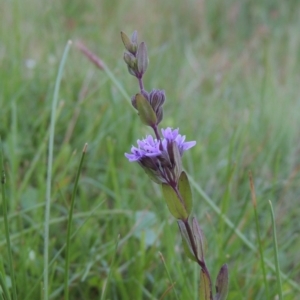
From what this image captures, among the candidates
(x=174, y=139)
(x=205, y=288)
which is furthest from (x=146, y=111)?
(x=205, y=288)

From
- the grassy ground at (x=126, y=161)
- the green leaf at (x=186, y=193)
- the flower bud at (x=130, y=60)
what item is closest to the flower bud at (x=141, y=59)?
the flower bud at (x=130, y=60)

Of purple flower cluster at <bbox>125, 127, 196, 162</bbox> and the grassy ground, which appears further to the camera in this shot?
the grassy ground

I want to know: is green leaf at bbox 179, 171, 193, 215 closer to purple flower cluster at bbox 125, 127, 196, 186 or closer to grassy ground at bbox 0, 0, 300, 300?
purple flower cluster at bbox 125, 127, 196, 186

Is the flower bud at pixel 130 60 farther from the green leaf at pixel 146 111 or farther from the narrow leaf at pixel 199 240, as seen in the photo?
the narrow leaf at pixel 199 240

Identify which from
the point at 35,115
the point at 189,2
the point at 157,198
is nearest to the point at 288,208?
the point at 157,198

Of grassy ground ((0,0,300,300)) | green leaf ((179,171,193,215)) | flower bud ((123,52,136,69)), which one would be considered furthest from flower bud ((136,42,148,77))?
grassy ground ((0,0,300,300))

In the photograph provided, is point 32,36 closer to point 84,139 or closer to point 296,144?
point 84,139
